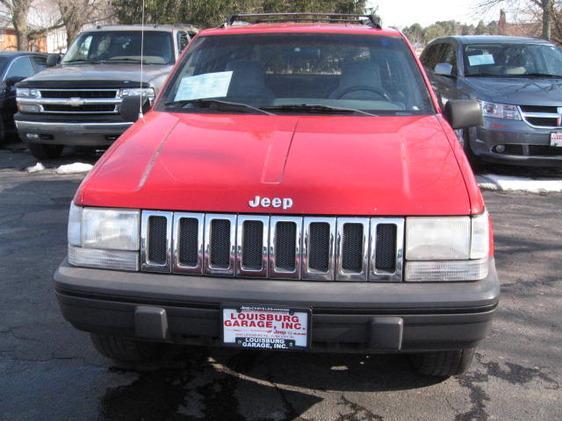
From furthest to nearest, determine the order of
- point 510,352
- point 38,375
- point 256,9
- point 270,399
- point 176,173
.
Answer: point 256,9 < point 510,352 < point 38,375 < point 270,399 < point 176,173

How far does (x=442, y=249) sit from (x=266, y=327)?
2.74 ft

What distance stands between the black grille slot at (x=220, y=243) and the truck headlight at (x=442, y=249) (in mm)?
786

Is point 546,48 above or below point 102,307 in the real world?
above

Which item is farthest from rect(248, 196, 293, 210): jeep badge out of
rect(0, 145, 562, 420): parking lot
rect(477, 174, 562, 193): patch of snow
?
rect(477, 174, 562, 193): patch of snow

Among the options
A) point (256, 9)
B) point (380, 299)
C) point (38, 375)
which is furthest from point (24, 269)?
point (256, 9)

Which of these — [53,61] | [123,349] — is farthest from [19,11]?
[123,349]

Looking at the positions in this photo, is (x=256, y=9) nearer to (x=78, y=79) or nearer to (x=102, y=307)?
(x=78, y=79)

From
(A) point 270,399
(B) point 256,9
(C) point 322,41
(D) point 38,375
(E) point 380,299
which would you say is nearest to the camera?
(E) point 380,299

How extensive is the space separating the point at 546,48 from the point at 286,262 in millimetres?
7780

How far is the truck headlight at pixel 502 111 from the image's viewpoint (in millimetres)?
7500

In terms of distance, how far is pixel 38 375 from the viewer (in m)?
3.28

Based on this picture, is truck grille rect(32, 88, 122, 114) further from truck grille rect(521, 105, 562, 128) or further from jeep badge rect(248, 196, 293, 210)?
jeep badge rect(248, 196, 293, 210)

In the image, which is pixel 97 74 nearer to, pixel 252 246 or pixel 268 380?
pixel 268 380

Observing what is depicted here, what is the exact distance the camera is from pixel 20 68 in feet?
36.8
